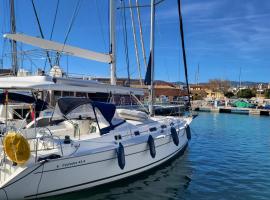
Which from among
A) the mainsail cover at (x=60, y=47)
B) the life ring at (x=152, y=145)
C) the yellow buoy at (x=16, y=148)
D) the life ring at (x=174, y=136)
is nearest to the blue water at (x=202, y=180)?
the life ring at (x=152, y=145)

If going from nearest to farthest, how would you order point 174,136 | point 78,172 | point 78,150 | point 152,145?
point 78,172 < point 78,150 < point 152,145 < point 174,136

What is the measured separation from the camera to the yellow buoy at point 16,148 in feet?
26.2

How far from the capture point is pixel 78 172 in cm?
912

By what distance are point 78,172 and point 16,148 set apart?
1.85m

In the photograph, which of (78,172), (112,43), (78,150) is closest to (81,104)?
(78,150)

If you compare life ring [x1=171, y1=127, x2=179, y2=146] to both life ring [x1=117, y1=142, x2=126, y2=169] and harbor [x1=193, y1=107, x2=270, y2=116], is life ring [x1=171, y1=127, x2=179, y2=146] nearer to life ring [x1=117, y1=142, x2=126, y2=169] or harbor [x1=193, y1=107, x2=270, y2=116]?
life ring [x1=117, y1=142, x2=126, y2=169]

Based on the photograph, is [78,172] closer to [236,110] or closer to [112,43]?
[112,43]

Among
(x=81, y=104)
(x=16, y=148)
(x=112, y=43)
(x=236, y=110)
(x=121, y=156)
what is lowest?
(x=236, y=110)

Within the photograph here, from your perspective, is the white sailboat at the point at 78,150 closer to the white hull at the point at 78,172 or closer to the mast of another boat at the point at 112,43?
the white hull at the point at 78,172

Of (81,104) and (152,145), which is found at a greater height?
(81,104)

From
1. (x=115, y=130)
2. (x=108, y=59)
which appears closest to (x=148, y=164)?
(x=115, y=130)

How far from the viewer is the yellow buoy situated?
8.00 m

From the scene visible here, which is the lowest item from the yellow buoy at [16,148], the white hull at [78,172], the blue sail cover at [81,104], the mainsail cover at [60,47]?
the white hull at [78,172]

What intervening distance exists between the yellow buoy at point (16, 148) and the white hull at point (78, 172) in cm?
30
